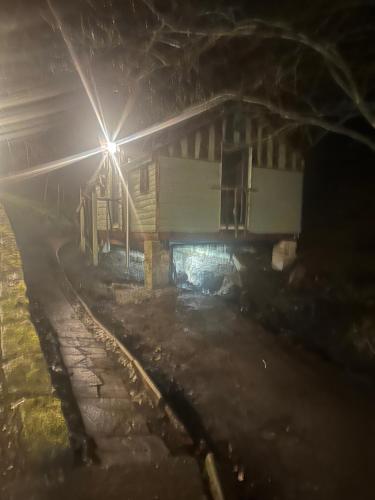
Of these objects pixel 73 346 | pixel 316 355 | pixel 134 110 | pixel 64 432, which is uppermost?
pixel 134 110

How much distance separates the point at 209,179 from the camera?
11352 millimetres

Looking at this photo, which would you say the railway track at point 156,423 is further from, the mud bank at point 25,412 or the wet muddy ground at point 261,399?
the mud bank at point 25,412

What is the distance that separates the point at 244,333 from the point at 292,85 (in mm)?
8963

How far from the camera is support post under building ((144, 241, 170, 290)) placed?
10984 mm

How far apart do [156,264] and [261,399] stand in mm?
6447

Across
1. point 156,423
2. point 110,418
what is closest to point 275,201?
point 156,423

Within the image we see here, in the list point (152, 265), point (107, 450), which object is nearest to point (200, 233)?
point (152, 265)

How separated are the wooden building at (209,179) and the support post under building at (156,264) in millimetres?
339

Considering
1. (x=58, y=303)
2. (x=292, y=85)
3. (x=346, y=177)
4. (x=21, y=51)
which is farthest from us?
(x=346, y=177)

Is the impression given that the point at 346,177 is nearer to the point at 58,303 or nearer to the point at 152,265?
the point at 152,265

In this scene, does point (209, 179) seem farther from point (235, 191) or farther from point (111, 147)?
point (111, 147)

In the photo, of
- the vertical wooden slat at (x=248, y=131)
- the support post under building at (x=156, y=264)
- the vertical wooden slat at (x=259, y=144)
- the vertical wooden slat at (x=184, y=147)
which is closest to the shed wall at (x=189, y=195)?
the vertical wooden slat at (x=184, y=147)

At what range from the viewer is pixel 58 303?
30.4 feet

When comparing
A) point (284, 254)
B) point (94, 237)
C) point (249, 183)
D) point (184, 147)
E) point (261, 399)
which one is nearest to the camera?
point (261, 399)
